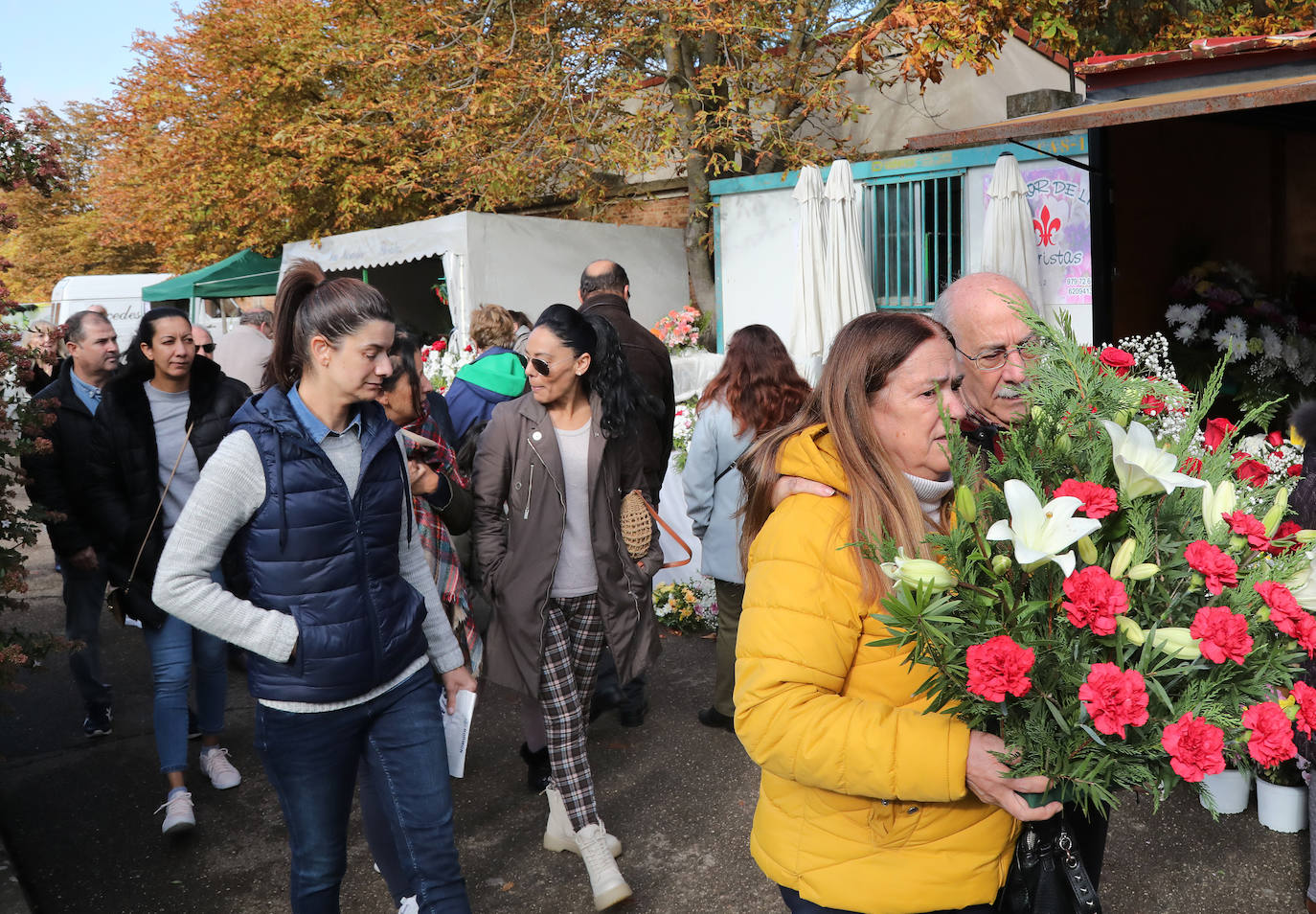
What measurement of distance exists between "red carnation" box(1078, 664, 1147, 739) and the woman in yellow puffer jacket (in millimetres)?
252

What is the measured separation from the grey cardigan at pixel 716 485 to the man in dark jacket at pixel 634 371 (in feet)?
0.60

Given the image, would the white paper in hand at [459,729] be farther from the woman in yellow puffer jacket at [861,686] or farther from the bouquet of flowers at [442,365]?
the bouquet of flowers at [442,365]

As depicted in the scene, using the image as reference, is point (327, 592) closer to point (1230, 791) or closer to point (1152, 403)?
point (1152, 403)

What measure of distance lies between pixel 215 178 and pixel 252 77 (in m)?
1.74

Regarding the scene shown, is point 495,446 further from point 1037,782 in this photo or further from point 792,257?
point 792,257

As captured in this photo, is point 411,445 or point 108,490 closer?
point 411,445

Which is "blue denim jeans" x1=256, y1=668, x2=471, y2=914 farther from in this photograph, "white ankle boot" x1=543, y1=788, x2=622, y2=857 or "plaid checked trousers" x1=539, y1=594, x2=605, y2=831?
"white ankle boot" x1=543, y1=788, x2=622, y2=857

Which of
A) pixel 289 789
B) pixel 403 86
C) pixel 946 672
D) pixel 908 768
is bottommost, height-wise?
pixel 289 789

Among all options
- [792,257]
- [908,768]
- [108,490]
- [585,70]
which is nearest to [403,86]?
[585,70]

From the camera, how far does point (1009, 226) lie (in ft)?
24.5

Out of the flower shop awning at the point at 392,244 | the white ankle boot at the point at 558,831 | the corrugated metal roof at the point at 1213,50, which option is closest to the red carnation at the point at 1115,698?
the white ankle boot at the point at 558,831

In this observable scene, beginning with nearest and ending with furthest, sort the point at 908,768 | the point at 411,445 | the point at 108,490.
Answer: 1. the point at 908,768
2. the point at 411,445
3. the point at 108,490

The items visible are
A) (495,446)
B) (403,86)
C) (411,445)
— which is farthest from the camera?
(403,86)

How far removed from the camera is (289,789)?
2.70m
